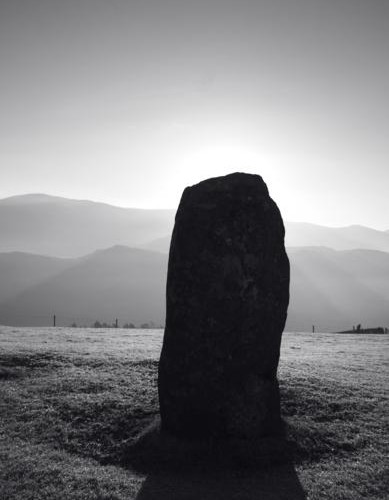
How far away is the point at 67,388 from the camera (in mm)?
12188

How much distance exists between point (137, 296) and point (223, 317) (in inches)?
5703

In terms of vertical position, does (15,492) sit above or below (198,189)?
below

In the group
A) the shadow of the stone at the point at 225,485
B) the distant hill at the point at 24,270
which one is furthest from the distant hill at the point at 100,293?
the shadow of the stone at the point at 225,485

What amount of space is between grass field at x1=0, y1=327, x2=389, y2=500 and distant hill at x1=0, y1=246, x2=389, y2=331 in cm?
9964

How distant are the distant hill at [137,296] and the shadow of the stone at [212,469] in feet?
342

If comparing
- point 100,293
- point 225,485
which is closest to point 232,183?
point 225,485

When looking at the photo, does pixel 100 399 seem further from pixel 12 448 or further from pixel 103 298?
pixel 103 298

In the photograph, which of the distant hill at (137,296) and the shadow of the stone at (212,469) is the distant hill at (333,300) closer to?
the distant hill at (137,296)

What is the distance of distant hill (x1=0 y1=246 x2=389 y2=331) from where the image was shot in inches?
5002

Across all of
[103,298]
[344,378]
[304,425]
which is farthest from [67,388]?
[103,298]

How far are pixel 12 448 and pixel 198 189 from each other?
6988 millimetres

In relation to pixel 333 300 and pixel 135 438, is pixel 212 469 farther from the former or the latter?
pixel 333 300

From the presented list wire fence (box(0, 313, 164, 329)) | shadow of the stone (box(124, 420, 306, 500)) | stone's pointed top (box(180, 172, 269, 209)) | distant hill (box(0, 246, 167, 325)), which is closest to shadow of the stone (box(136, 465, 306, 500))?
shadow of the stone (box(124, 420, 306, 500))

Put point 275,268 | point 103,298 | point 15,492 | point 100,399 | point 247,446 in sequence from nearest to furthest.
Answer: point 15,492 → point 247,446 → point 275,268 → point 100,399 → point 103,298
